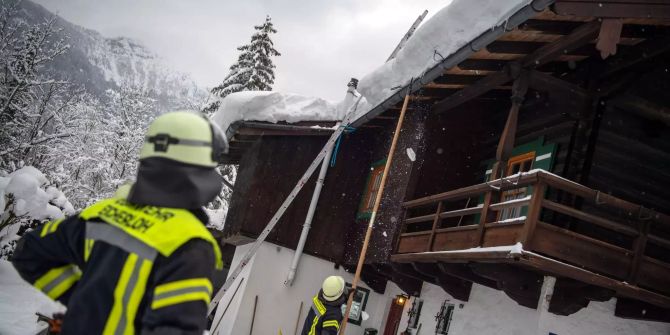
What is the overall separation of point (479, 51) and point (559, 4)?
1.69 metres

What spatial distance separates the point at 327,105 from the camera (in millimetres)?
12500

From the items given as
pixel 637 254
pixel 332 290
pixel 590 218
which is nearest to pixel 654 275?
pixel 637 254

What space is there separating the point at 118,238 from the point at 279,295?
33.7 ft

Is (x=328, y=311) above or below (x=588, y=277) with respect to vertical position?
below

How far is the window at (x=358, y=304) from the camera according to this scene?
11.9 m

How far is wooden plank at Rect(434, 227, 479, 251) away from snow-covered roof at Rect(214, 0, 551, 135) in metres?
2.69

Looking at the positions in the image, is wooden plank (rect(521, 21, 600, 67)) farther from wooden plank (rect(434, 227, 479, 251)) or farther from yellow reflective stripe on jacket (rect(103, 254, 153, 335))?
yellow reflective stripe on jacket (rect(103, 254, 153, 335))

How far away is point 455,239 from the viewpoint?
734 cm

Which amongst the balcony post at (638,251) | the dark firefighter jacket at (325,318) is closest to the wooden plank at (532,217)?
the balcony post at (638,251)

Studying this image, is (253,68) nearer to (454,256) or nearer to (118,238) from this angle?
(454,256)

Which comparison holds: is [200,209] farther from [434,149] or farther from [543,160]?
[434,149]

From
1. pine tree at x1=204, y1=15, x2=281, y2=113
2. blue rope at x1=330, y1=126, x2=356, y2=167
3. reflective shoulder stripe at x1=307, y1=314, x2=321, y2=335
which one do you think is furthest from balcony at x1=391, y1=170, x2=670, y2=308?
pine tree at x1=204, y1=15, x2=281, y2=113

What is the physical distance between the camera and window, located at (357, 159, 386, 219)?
11.8m

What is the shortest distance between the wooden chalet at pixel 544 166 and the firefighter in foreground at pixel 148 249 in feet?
15.6
